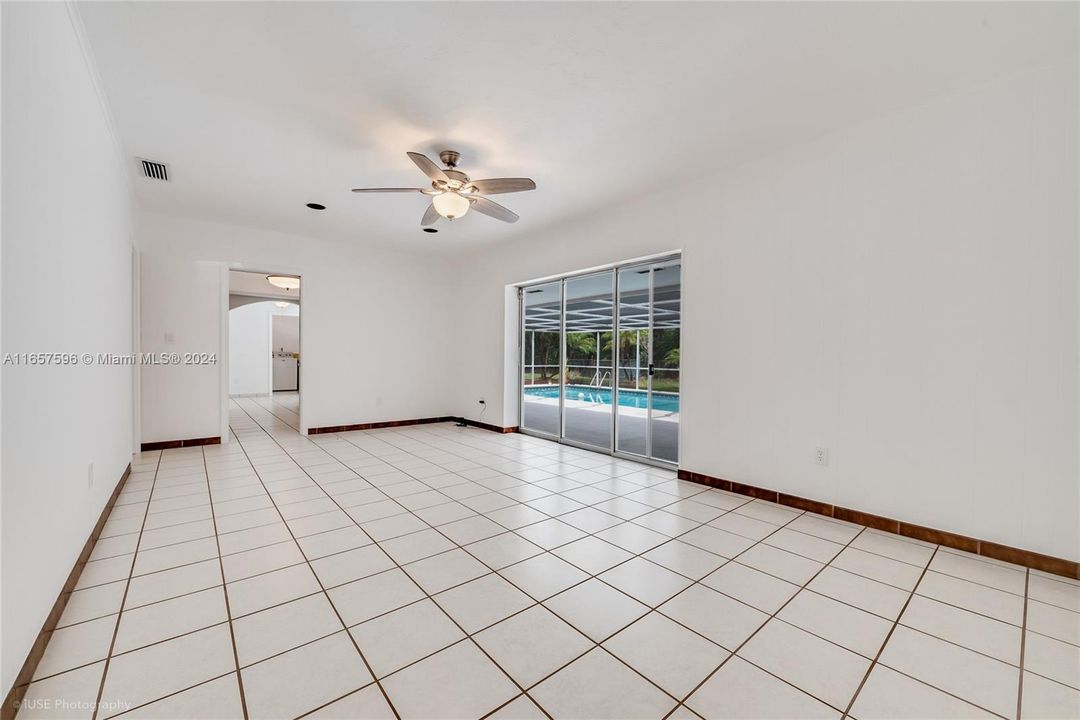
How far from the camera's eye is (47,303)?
1.75m

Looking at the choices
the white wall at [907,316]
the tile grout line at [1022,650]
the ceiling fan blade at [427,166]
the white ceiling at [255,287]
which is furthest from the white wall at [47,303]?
the white ceiling at [255,287]

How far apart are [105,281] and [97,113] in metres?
1.02

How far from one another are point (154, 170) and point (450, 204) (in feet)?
8.79

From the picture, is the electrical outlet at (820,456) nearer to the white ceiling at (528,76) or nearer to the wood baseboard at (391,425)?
the white ceiling at (528,76)

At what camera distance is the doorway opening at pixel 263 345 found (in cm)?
900

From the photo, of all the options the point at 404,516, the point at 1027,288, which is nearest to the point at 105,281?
the point at 404,516

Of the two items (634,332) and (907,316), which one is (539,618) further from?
(634,332)

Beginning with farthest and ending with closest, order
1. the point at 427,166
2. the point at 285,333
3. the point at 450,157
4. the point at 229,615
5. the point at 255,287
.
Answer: the point at 285,333
the point at 255,287
the point at 450,157
the point at 427,166
the point at 229,615

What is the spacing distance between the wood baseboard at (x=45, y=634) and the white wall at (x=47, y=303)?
43 mm

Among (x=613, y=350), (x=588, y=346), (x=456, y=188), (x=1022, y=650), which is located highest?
(x=456, y=188)

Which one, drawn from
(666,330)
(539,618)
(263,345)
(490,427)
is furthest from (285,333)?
(539,618)

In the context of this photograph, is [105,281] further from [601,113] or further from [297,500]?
[601,113]

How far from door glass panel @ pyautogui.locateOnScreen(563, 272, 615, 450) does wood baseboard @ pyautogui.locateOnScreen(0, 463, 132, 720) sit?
4.29m

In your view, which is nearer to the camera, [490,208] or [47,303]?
[47,303]
